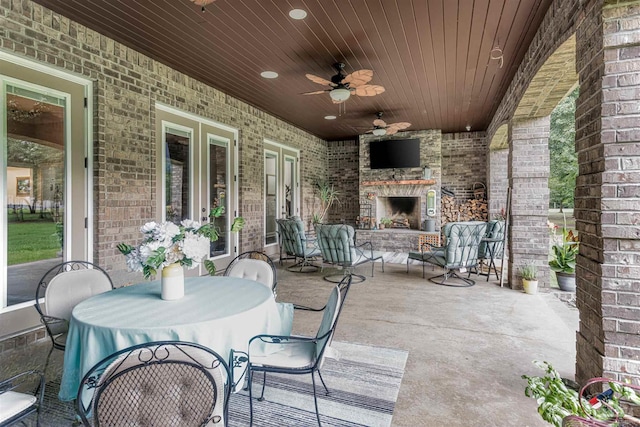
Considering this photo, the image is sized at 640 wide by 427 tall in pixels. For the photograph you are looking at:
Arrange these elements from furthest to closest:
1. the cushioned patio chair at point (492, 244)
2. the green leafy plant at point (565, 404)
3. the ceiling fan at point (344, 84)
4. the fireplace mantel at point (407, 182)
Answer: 1. the fireplace mantel at point (407, 182)
2. the cushioned patio chair at point (492, 244)
3. the ceiling fan at point (344, 84)
4. the green leafy plant at point (565, 404)

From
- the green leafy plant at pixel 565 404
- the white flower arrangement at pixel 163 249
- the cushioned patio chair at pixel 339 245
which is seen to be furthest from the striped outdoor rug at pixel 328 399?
the cushioned patio chair at pixel 339 245

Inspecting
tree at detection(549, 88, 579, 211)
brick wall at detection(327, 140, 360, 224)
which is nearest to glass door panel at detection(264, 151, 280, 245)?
brick wall at detection(327, 140, 360, 224)

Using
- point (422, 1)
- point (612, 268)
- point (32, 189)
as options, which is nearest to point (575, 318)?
point (612, 268)

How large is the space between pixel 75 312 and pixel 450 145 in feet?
28.8

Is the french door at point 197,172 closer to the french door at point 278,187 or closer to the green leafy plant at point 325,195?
the french door at point 278,187

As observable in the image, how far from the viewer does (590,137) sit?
2.04m

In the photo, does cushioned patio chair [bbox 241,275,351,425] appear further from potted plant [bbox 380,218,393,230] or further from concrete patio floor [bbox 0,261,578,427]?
potted plant [bbox 380,218,393,230]

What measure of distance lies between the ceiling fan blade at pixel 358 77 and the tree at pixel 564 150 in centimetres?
1021

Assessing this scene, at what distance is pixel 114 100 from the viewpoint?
3.70 meters

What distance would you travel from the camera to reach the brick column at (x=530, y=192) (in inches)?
180

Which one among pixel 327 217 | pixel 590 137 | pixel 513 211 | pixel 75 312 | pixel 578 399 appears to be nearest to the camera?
pixel 578 399

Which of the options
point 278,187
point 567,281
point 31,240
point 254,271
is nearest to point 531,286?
point 567,281

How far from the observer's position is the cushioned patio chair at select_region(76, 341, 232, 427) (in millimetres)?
1188

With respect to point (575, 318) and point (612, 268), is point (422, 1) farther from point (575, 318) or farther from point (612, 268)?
point (575, 318)
